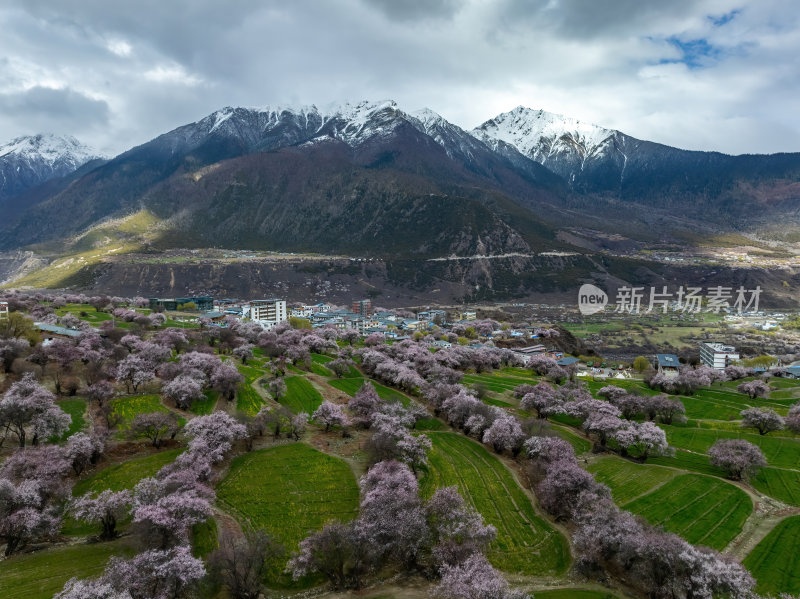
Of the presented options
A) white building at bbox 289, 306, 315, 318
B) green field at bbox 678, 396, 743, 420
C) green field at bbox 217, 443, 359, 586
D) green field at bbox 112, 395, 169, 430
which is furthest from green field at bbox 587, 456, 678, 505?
white building at bbox 289, 306, 315, 318

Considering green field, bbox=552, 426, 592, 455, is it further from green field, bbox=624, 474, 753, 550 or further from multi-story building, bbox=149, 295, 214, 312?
multi-story building, bbox=149, 295, 214, 312

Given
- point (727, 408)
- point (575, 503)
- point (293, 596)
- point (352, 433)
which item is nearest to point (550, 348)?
point (727, 408)

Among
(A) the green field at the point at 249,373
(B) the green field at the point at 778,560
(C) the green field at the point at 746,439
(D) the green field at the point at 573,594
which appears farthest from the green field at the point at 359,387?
(B) the green field at the point at 778,560

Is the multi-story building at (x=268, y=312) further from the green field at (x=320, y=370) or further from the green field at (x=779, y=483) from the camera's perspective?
the green field at (x=779, y=483)

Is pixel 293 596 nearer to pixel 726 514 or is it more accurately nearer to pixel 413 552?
pixel 413 552

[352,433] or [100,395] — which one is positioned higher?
[100,395]

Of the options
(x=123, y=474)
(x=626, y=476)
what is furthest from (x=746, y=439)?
(x=123, y=474)
